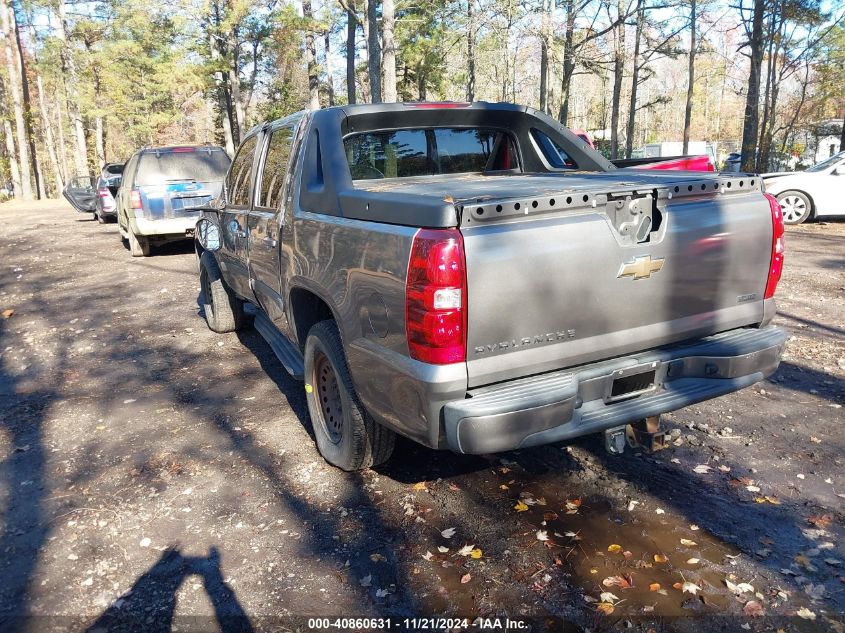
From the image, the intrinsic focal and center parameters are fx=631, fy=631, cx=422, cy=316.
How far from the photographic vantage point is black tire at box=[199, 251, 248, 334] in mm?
6570

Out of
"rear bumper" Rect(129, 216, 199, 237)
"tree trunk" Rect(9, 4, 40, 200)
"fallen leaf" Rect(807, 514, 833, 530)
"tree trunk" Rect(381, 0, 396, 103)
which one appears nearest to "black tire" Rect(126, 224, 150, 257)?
"rear bumper" Rect(129, 216, 199, 237)

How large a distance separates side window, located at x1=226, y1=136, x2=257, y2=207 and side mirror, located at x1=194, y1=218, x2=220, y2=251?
532 millimetres

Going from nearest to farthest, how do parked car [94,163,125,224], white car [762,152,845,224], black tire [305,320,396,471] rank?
1. black tire [305,320,396,471]
2. white car [762,152,845,224]
3. parked car [94,163,125,224]

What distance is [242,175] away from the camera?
543 cm

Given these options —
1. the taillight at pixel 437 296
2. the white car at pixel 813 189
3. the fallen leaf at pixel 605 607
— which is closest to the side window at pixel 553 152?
the taillight at pixel 437 296

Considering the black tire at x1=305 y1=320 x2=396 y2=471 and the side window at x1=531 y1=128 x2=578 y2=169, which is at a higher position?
the side window at x1=531 y1=128 x2=578 y2=169

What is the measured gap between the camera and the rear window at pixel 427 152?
4.06m

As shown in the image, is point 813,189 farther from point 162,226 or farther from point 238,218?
point 162,226

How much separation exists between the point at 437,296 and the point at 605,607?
4.78 ft

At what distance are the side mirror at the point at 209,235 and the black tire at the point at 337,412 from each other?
2796 millimetres

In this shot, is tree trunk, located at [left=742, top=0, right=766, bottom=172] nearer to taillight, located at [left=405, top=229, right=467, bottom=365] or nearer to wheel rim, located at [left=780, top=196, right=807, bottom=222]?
wheel rim, located at [left=780, top=196, right=807, bottom=222]

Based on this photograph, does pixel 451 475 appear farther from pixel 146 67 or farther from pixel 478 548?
pixel 146 67

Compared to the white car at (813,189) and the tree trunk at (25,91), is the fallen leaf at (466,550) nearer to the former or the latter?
the white car at (813,189)

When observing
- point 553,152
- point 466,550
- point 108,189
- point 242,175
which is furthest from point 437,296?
point 108,189
